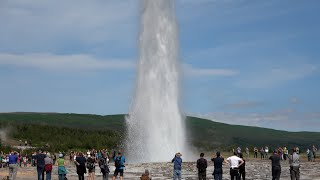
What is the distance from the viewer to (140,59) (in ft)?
173

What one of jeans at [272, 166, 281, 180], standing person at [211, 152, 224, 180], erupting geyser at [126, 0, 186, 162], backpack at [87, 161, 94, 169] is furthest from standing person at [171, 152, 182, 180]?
erupting geyser at [126, 0, 186, 162]

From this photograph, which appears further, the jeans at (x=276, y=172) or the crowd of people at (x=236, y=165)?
the jeans at (x=276, y=172)

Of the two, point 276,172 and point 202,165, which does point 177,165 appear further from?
point 276,172

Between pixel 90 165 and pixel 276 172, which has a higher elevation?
pixel 90 165

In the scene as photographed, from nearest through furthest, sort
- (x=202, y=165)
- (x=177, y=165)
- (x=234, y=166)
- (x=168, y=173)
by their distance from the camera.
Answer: (x=234, y=166)
(x=202, y=165)
(x=177, y=165)
(x=168, y=173)

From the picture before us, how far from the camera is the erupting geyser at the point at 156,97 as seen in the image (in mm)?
47719

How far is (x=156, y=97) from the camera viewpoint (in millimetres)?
50562

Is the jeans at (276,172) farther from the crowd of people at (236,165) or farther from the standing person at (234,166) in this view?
the standing person at (234,166)

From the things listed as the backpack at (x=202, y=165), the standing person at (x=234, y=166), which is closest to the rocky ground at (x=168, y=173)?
the backpack at (x=202, y=165)

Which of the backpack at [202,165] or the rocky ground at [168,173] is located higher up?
the backpack at [202,165]

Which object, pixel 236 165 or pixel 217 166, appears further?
pixel 217 166

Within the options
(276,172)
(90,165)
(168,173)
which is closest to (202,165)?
(276,172)

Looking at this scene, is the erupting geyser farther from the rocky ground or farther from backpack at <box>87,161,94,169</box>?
backpack at <box>87,161,94,169</box>

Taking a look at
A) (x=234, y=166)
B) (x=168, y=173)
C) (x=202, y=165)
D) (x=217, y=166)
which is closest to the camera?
(x=234, y=166)
